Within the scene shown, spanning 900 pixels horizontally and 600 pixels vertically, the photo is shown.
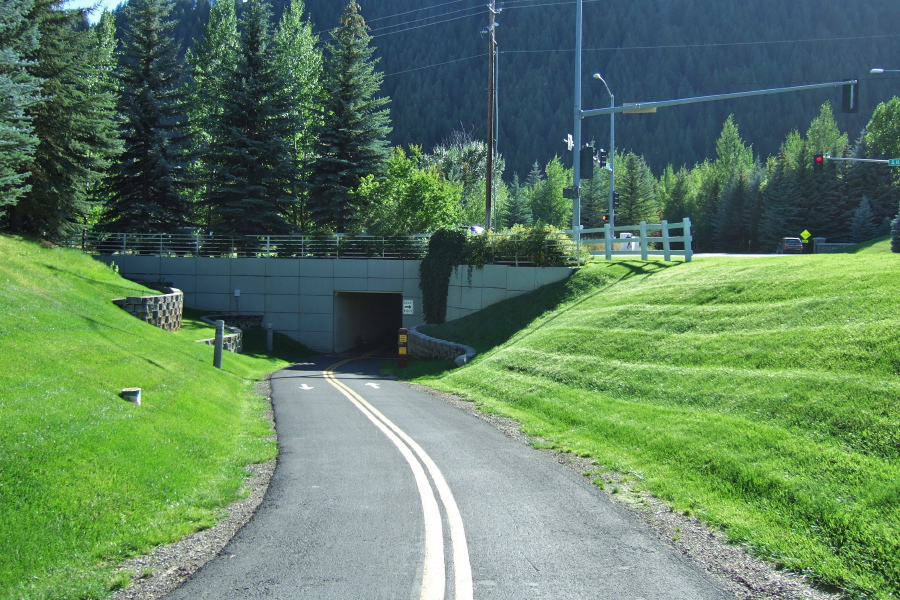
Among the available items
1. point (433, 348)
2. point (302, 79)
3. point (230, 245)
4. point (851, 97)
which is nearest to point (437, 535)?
→ point (433, 348)

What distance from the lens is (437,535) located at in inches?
245

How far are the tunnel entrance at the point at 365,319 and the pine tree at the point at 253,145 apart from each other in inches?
244

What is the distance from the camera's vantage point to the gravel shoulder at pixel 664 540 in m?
5.11

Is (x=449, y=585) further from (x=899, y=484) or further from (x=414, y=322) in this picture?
(x=414, y=322)

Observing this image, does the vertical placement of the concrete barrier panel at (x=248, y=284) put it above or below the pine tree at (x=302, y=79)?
below

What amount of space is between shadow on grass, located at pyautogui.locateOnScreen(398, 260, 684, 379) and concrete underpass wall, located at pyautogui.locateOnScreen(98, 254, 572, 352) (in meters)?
9.51

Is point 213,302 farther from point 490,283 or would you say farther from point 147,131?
point 490,283

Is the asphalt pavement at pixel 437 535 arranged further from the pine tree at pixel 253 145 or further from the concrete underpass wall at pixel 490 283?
the pine tree at pixel 253 145

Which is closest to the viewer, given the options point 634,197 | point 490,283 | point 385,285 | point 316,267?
point 490,283

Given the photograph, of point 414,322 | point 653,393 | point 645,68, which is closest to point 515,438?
point 653,393

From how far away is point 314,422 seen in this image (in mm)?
12641

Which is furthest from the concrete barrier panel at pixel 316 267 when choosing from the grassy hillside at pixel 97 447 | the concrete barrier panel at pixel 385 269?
the grassy hillside at pixel 97 447

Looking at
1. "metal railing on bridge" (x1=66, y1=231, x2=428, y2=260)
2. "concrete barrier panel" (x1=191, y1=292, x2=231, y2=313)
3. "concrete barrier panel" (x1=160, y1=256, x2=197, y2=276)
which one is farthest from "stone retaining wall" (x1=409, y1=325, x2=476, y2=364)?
"concrete barrier panel" (x1=160, y1=256, x2=197, y2=276)

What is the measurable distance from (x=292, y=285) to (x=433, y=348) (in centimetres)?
1400
